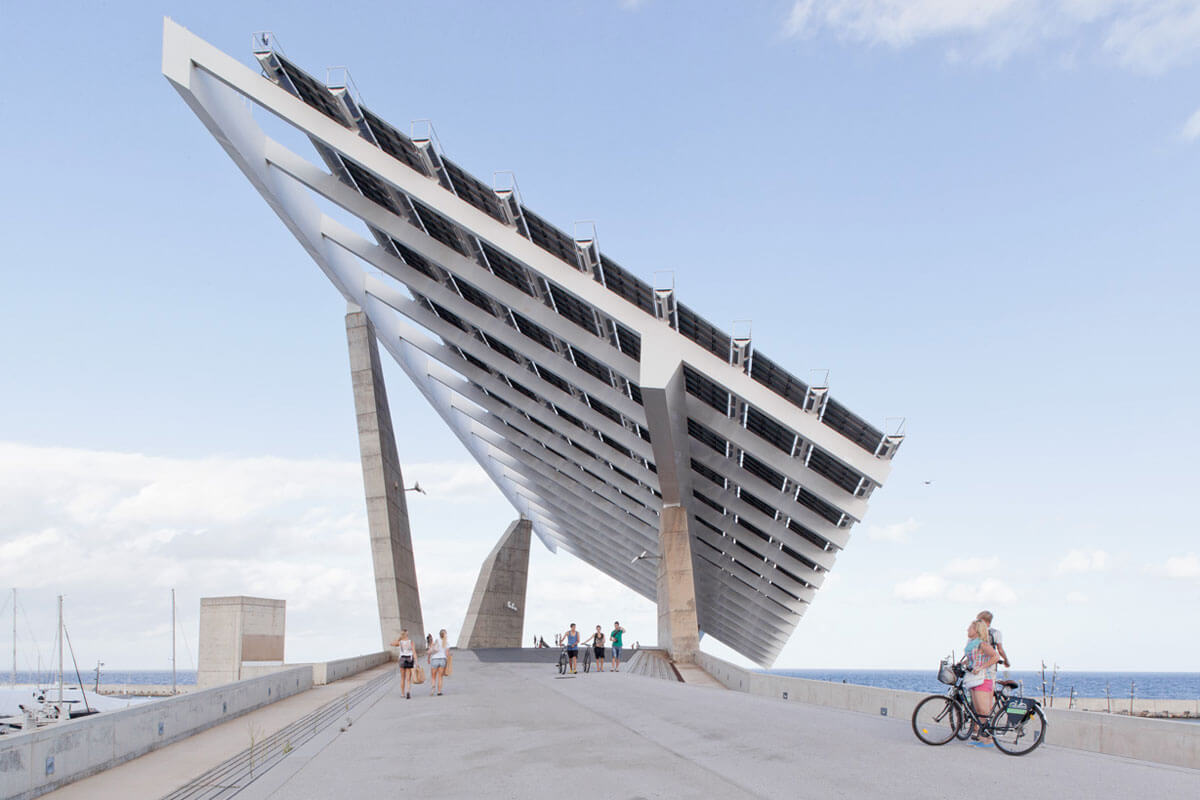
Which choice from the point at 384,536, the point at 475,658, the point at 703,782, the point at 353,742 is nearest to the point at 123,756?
the point at 353,742

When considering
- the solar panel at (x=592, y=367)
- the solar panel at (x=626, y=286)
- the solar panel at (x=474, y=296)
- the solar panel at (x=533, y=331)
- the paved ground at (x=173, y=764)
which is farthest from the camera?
the solar panel at (x=592, y=367)

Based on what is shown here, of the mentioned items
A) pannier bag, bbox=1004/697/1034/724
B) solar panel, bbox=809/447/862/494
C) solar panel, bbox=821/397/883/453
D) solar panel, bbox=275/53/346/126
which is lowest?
pannier bag, bbox=1004/697/1034/724

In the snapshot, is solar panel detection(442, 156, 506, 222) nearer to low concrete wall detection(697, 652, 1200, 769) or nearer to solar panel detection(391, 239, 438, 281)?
solar panel detection(391, 239, 438, 281)

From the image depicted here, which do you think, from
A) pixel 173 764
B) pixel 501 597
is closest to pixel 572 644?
pixel 173 764

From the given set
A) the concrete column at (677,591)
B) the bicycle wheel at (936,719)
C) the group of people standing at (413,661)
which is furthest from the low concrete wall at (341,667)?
the bicycle wheel at (936,719)

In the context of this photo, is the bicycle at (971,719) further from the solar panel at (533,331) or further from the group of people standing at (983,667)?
the solar panel at (533,331)

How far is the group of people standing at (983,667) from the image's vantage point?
8.86m

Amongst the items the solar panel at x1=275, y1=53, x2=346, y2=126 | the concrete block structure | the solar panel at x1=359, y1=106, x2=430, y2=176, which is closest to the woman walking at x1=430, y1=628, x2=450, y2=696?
the concrete block structure

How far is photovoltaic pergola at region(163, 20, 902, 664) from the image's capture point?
19.6 metres

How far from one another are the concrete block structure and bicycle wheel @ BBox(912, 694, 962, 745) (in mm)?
16903

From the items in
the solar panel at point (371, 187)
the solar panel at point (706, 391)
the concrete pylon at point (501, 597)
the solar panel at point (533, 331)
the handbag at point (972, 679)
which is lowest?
the concrete pylon at point (501, 597)

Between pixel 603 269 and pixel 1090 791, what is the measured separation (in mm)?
15432

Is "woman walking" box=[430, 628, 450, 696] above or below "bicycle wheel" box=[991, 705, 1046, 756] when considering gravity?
below

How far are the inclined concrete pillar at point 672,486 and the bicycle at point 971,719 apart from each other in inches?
479
